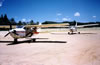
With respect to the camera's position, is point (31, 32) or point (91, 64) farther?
point (31, 32)

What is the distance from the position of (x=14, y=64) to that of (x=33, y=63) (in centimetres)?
88

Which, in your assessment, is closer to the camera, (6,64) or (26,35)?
(6,64)

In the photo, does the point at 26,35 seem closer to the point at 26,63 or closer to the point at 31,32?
the point at 31,32

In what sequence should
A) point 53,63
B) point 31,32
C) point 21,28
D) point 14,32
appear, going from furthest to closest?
point 31,32 → point 21,28 → point 14,32 → point 53,63

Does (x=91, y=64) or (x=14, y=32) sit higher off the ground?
(x=14, y=32)

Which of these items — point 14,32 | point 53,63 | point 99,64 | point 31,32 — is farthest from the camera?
point 31,32

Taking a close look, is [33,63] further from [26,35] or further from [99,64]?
[26,35]

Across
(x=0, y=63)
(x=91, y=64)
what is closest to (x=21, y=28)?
(x=0, y=63)

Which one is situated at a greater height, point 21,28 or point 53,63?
point 21,28

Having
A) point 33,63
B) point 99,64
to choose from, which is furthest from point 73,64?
point 33,63

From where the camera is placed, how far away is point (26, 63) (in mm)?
5148

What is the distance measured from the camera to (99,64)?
477 cm

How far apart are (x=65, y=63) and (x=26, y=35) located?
8.67 metres

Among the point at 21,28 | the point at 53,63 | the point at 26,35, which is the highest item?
the point at 21,28
